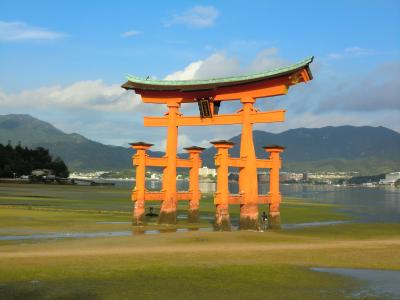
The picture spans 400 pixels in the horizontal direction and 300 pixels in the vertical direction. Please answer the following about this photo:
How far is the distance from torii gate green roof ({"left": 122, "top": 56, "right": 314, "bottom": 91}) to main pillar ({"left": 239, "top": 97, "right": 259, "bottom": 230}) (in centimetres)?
162

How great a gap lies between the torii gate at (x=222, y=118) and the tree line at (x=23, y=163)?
103 m

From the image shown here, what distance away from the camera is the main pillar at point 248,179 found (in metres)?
35.1

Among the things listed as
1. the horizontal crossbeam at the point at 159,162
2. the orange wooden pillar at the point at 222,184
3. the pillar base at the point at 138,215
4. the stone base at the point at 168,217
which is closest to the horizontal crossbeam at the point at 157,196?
the pillar base at the point at 138,215

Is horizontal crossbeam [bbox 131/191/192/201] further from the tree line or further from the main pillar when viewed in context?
the tree line

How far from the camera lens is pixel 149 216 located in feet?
148

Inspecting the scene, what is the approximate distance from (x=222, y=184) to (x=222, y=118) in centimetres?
560

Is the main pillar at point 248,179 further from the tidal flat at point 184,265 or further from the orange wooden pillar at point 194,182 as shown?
the orange wooden pillar at point 194,182

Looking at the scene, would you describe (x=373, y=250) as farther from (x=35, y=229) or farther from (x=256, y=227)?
(x=35, y=229)

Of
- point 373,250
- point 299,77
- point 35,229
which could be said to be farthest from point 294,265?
point 35,229

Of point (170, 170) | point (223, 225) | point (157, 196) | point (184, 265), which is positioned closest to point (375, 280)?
point (184, 265)

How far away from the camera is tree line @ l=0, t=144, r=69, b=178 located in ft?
444

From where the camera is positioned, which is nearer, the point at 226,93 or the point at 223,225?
the point at 223,225

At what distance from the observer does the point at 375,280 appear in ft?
57.2

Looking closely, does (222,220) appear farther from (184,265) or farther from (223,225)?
(184,265)
